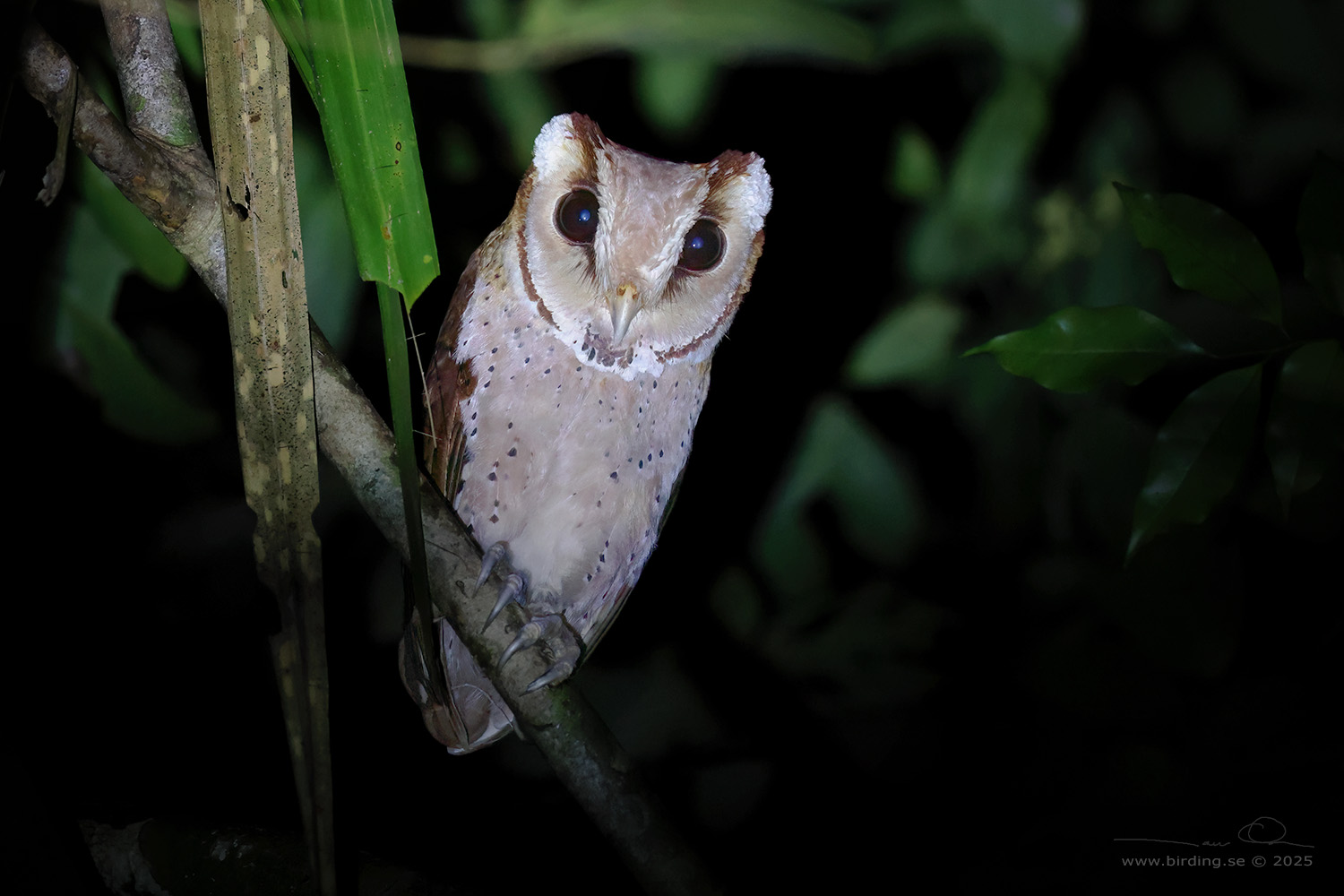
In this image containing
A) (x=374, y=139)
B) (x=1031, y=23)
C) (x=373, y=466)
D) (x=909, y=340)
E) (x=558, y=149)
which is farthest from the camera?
(x=909, y=340)

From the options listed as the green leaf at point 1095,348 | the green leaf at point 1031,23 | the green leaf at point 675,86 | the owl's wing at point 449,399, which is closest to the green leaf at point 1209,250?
the green leaf at point 1095,348

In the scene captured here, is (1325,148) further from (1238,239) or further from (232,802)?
(232,802)

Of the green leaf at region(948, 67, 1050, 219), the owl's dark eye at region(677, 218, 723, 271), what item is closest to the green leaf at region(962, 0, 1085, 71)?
the green leaf at region(948, 67, 1050, 219)

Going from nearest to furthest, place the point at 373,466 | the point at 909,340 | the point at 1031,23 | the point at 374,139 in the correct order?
the point at 374,139, the point at 373,466, the point at 1031,23, the point at 909,340

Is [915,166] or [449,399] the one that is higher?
[915,166]

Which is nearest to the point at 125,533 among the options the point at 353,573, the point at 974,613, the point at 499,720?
the point at 353,573

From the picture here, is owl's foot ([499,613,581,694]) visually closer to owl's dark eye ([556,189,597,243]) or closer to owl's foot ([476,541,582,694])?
owl's foot ([476,541,582,694])

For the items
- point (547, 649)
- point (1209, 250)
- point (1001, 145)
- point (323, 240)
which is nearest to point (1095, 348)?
point (1209, 250)

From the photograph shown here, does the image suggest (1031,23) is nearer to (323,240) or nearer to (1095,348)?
(1095,348)
